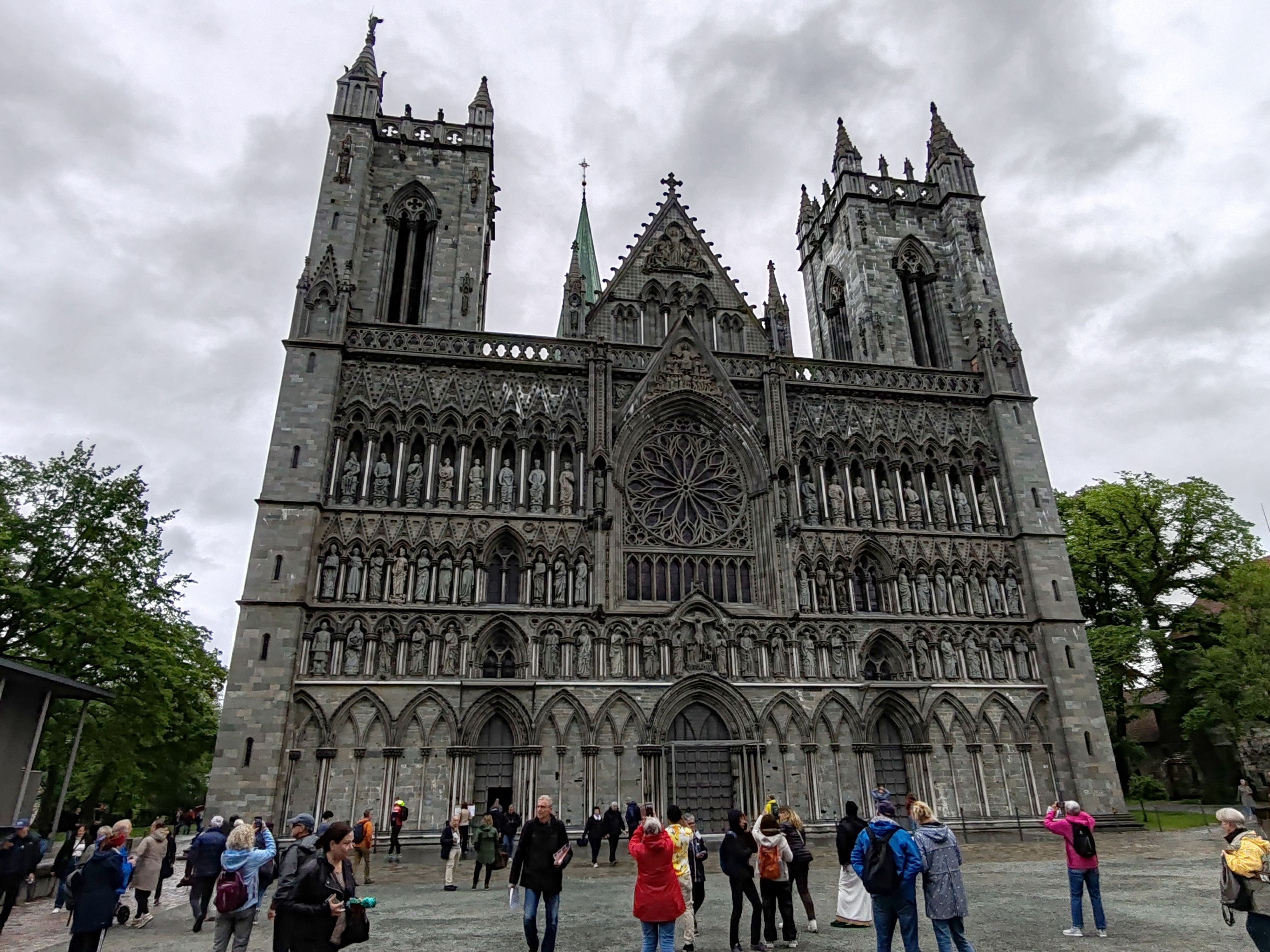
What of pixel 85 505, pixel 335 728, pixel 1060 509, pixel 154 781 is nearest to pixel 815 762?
pixel 335 728

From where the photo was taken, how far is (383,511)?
930 inches

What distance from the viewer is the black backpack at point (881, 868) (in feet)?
22.4

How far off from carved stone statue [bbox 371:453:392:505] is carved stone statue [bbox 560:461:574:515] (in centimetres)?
513

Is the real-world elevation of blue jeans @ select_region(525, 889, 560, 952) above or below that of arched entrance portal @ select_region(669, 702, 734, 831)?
below

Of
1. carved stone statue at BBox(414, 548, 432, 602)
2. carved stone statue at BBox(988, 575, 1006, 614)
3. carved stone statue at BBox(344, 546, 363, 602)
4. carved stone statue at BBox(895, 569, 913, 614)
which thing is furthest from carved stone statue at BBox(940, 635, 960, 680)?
carved stone statue at BBox(344, 546, 363, 602)

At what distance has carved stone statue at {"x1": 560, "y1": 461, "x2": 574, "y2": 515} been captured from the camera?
24.7 metres

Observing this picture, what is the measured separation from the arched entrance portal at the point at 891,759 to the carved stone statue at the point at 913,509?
21.0ft

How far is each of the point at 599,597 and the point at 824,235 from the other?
22.1 meters

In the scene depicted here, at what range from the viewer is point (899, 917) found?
707cm

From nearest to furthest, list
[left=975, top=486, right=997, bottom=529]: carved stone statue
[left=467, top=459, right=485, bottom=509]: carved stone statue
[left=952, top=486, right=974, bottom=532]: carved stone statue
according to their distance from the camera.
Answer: [left=467, top=459, right=485, bottom=509]: carved stone statue
[left=952, top=486, right=974, bottom=532]: carved stone statue
[left=975, top=486, right=997, bottom=529]: carved stone statue

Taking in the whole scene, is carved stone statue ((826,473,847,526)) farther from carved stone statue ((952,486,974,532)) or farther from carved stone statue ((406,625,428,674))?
carved stone statue ((406,625,428,674))

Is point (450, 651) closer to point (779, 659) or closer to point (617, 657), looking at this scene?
point (617, 657)

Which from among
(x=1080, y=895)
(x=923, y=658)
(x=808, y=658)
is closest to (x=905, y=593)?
(x=923, y=658)

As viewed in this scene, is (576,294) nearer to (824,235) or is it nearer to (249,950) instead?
(824,235)
